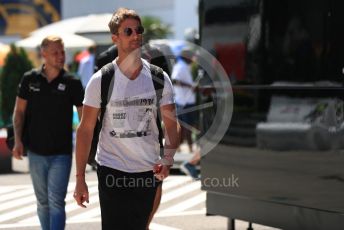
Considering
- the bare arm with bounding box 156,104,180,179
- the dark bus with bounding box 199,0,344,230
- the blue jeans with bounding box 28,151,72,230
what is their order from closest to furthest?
1. the bare arm with bounding box 156,104,180,179
2. the dark bus with bounding box 199,0,344,230
3. the blue jeans with bounding box 28,151,72,230

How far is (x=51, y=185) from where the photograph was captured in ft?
22.9

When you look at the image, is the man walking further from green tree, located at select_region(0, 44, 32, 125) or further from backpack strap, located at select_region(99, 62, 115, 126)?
green tree, located at select_region(0, 44, 32, 125)

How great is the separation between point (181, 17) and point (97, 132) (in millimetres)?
44257

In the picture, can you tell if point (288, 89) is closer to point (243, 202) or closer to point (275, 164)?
point (275, 164)

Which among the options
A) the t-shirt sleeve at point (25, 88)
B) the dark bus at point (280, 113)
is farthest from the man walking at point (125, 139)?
the t-shirt sleeve at point (25, 88)

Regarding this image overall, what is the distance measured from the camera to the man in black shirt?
700 centimetres

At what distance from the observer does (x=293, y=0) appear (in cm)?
662

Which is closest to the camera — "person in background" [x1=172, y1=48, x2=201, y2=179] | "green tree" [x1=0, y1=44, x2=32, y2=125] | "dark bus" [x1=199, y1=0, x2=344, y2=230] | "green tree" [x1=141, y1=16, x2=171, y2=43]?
"dark bus" [x1=199, y1=0, x2=344, y2=230]

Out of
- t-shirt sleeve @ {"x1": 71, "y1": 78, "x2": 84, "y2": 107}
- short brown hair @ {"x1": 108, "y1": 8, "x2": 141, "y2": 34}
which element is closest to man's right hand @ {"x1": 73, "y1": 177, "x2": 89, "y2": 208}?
short brown hair @ {"x1": 108, "y1": 8, "x2": 141, "y2": 34}

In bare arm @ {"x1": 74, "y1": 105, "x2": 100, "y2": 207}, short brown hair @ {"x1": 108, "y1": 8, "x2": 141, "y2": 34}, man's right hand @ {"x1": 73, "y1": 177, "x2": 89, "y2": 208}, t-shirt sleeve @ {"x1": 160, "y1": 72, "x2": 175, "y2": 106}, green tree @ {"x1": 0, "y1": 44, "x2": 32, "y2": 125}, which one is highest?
short brown hair @ {"x1": 108, "y1": 8, "x2": 141, "y2": 34}

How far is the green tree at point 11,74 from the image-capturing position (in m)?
21.5

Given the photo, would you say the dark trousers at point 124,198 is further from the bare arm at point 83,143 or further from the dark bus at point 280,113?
the dark bus at point 280,113

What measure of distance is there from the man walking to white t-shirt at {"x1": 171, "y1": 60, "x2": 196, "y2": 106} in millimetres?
10189

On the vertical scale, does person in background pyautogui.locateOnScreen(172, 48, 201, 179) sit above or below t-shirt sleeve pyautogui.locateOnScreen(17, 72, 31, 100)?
below
